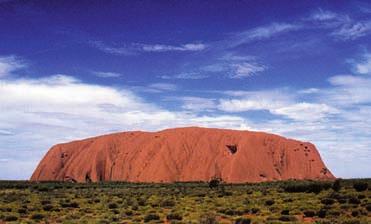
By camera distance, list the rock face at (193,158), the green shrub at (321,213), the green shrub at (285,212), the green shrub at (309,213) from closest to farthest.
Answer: the green shrub at (321,213)
the green shrub at (309,213)
the green shrub at (285,212)
the rock face at (193,158)

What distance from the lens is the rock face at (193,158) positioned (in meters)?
116

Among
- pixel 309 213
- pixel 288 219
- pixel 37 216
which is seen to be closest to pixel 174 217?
pixel 288 219

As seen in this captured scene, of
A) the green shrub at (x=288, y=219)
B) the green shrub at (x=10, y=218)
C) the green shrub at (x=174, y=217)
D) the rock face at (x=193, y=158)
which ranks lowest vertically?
the green shrub at (x=10, y=218)

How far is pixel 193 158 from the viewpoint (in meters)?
120

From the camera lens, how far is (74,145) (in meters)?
145

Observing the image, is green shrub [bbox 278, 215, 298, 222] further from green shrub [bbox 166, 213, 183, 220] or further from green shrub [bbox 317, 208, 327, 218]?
green shrub [bbox 166, 213, 183, 220]

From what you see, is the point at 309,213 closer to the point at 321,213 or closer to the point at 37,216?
the point at 321,213

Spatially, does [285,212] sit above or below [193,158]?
below

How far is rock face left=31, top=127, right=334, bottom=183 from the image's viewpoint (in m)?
116

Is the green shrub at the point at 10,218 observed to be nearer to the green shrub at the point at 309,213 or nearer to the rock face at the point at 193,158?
the green shrub at the point at 309,213

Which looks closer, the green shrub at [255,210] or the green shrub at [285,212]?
the green shrub at [285,212]

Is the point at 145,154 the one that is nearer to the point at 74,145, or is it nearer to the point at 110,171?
the point at 110,171

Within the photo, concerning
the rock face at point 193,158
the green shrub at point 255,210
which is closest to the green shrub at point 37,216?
the green shrub at point 255,210

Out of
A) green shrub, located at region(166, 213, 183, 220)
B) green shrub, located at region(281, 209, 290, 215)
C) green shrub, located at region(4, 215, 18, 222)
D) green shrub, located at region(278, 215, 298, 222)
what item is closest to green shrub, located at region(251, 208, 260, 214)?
green shrub, located at region(281, 209, 290, 215)
